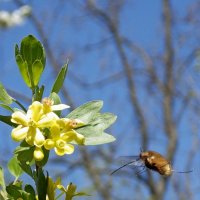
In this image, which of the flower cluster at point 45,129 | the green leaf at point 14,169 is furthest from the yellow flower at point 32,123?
the green leaf at point 14,169

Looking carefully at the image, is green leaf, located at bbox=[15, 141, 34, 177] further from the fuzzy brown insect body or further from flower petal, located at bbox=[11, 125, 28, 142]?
the fuzzy brown insect body

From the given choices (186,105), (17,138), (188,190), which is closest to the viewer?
(17,138)

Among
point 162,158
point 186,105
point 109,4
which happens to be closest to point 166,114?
point 186,105

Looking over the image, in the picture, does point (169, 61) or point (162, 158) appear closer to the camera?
point (162, 158)

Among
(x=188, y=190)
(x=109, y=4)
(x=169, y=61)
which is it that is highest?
(x=109, y=4)

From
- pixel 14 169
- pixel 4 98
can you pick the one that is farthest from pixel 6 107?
pixel 14 169

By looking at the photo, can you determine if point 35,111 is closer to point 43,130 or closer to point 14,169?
point 43,130

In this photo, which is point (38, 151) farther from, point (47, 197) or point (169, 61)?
point (169, 61)

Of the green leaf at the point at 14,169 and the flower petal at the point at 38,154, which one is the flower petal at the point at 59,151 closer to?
the flower petal at the point at 38,154
